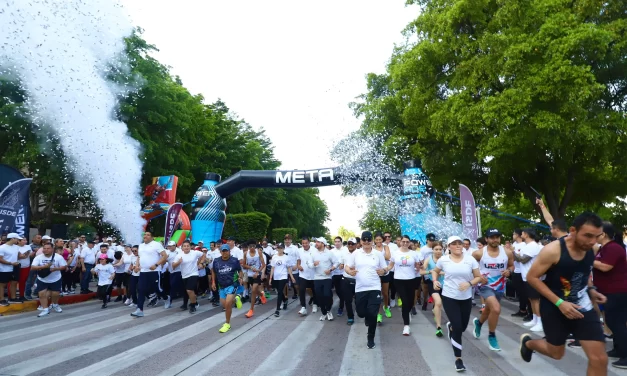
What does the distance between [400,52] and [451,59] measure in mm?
4544

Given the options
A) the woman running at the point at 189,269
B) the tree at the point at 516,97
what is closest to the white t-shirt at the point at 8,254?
the woman running at the point at 189,269

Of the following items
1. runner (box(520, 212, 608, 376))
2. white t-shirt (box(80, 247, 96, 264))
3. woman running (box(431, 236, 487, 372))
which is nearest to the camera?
runner (box(520, 212, 608, 376))

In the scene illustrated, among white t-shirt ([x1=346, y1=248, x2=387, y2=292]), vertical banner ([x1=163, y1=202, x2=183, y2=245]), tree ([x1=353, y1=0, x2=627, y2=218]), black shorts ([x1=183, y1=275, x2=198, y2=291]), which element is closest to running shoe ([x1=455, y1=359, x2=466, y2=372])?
white t-shirt ([x1=346, y1=248, x2=387, y2=292])

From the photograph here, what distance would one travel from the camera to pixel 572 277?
4.23 meters

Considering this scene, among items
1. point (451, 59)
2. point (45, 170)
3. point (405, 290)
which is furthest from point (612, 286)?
point (45, 170)

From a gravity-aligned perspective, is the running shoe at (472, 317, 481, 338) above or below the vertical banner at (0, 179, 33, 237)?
below

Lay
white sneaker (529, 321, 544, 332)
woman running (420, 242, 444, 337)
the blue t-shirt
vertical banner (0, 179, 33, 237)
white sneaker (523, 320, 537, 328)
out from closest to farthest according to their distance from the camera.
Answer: woman running (420, 242, 444, 337), white sneaker (529, 321, 544, 332), the blue t-shirt, white sneaker (523, 320, 537, 328), vertical banner (0, 179, 33, 237)

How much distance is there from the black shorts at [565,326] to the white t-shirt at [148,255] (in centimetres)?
944

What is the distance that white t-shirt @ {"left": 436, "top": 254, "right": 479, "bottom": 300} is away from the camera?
6.53 meters

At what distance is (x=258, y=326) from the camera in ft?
31.8

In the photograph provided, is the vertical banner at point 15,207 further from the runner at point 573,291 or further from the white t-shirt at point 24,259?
the runner at point 573,291

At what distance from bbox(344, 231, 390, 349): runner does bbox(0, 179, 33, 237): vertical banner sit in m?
10.6

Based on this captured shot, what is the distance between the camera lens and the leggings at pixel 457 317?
6.12 meters

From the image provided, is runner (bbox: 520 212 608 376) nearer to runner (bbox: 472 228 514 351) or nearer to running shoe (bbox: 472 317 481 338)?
runner (bbox: 472 228 514 351)
